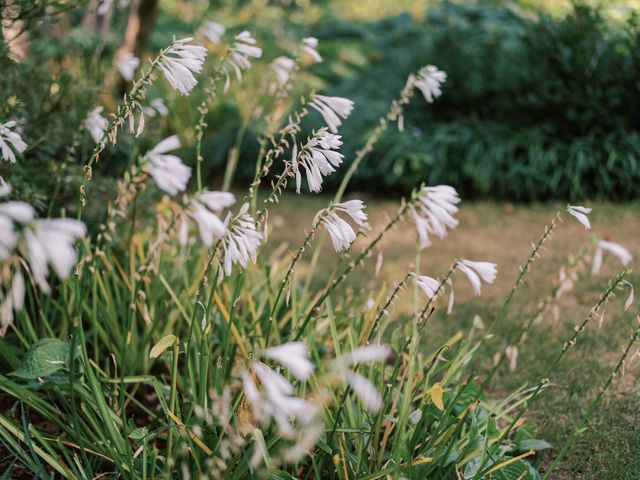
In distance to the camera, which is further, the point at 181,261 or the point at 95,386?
the point at 181,261

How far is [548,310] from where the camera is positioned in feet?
10.1

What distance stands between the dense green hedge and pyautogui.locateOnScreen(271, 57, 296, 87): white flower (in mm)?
2796

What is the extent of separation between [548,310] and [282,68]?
1.72 meters

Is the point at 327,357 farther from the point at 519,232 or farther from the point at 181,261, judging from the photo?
the point at 519,232

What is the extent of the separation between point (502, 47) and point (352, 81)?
166 centimetres

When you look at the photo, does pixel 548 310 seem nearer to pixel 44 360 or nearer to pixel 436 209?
pixel 436 209

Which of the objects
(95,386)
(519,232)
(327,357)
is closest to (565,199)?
(519,232)

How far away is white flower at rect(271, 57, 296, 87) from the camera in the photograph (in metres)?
2.25

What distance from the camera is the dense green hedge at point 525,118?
4.86 metres

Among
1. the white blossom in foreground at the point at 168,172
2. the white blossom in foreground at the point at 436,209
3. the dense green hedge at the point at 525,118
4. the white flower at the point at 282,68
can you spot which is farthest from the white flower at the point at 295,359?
the dense green hedge at the point at 525,118

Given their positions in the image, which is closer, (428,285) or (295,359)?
(295,359)

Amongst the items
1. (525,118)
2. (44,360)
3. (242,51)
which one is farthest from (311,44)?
(525,118)

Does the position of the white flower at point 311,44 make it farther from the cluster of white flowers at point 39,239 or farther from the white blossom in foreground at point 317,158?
the cluster of white flowers at point 39,239

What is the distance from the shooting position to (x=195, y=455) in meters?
1.59
